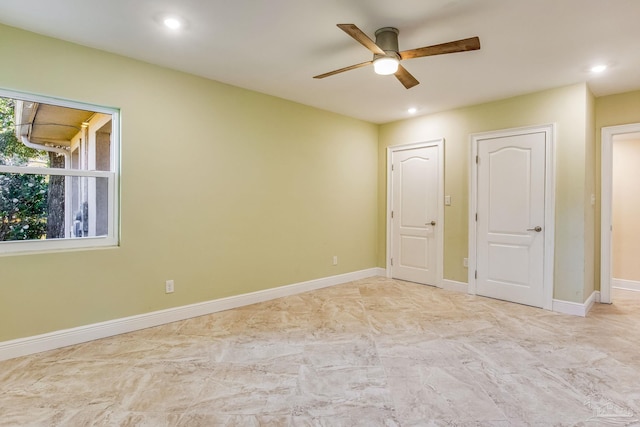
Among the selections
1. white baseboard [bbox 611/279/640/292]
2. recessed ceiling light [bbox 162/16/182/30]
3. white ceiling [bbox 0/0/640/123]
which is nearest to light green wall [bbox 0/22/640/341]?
white ceiling [bbox 0/0/640/123]

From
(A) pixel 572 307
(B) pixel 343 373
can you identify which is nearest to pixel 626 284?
(A) pixel 572 307

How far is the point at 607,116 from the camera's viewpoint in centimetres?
391

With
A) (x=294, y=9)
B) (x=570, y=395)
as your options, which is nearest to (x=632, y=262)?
(x=570, y=395)

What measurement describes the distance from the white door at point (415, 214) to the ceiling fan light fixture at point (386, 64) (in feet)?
8.01

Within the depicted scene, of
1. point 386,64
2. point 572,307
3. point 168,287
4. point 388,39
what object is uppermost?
point 388,39

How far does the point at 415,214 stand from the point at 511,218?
4.30ft

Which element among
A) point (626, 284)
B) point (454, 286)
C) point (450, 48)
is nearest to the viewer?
point (450, 48)

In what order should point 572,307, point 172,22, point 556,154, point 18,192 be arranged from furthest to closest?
point 556,154 < point 572,307 < point 18,192 < point 172,22

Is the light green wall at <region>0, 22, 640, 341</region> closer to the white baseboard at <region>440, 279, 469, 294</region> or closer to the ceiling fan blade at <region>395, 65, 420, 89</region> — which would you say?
the white baseboard at <region>440, 279, 469, 294</region>

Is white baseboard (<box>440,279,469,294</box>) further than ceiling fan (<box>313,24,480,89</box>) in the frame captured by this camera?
Yes

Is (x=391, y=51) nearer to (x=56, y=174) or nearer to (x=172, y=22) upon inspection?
(x=172, y=22)

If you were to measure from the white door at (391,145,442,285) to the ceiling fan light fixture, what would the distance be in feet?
8.01

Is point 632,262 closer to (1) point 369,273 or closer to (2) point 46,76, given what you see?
(1) point 369,273

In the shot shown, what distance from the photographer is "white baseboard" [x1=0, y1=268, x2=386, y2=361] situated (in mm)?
2537
